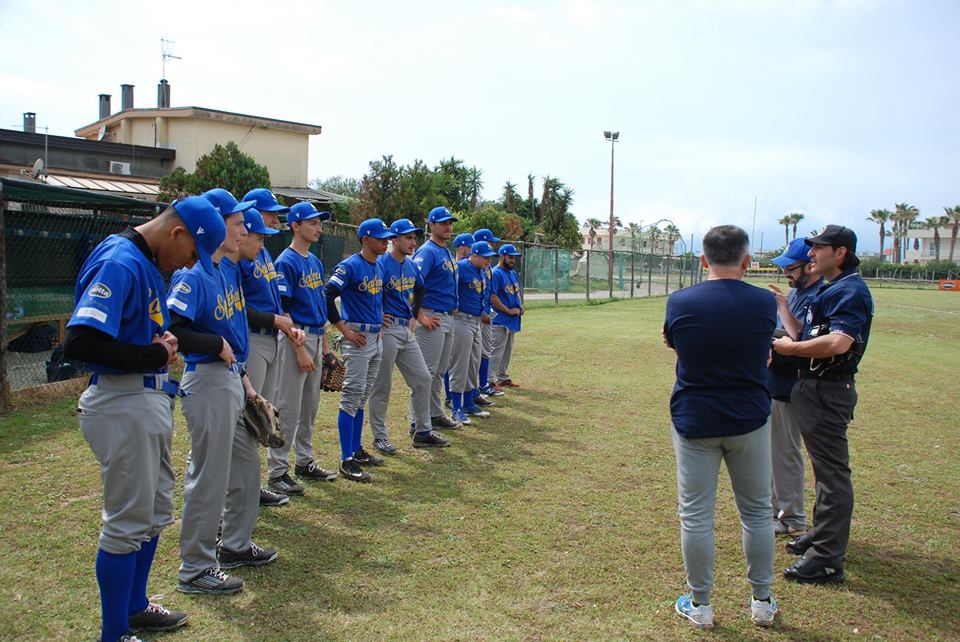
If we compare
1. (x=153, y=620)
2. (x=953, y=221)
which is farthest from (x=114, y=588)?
(x=953, y=221)

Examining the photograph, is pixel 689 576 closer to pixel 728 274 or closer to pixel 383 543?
pixel 728 274

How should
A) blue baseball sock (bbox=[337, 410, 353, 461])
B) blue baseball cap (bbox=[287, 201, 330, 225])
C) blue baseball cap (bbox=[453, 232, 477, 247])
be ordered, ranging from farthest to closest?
blue baseball cap (bbox=[453, 232, 477, 247]), blue baseball sock (bbox=[337, 410, 353, 461]), blue baseball cap (bbox=[287, 201, 330, 225])

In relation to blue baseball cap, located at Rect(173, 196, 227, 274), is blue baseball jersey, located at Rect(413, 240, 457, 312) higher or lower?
lower

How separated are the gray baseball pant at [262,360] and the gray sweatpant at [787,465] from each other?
12.1 feet

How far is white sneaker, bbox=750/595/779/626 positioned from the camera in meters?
3.77

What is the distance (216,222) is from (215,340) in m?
0.70

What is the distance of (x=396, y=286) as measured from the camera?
270 inches

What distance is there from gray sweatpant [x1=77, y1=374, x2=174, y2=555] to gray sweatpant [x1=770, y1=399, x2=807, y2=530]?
403 centimetres

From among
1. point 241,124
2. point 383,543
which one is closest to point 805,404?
point 383,543

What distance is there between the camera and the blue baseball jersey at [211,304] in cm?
373

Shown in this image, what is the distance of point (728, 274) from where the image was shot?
3.66 metres

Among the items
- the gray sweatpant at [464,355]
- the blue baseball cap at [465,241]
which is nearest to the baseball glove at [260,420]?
the gray sweatpant at [464,355]

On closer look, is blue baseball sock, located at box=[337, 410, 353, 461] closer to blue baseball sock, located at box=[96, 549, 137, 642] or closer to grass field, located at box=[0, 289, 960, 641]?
grass field, located at box=[0, 289, 960, 641]

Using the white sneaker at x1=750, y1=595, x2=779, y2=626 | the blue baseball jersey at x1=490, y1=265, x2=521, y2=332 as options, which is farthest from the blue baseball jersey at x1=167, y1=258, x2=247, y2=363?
the blue baseball jersey at x1=490, y1=265, x2=521, y2=332
